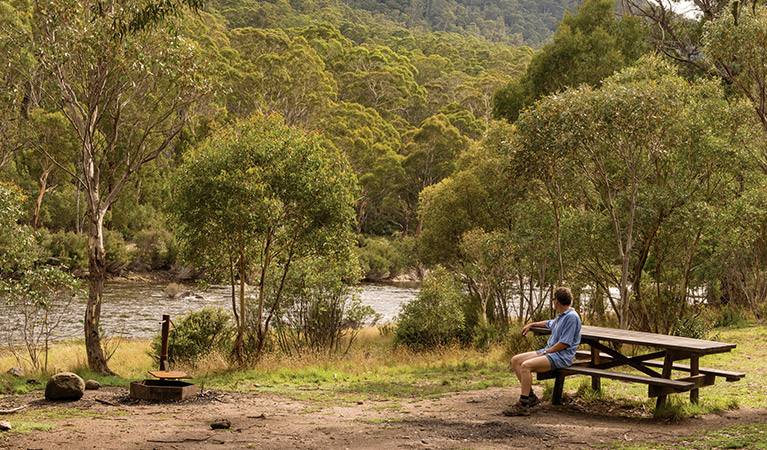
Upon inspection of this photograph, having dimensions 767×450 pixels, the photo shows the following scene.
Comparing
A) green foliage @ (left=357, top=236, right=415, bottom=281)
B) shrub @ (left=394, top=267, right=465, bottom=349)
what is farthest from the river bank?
green foliage @ (left=357, top=236, right=415, bottom=281)

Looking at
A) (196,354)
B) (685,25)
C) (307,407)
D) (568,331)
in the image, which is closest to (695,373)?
(568,331)

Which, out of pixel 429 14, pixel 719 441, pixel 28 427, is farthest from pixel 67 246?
pixel 429 14

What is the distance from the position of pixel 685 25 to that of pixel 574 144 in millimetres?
15820

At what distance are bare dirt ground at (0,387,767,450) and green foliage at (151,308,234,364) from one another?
5.28 m

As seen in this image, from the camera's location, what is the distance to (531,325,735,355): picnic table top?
6531 millimetres

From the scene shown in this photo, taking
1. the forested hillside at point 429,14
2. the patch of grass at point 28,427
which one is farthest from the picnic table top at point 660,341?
the forested hillside at point 429,14

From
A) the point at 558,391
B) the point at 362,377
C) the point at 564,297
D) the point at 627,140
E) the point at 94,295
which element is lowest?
the point at 362,377

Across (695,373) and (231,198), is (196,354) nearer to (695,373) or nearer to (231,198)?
(231,198)

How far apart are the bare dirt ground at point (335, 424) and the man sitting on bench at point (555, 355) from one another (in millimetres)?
196

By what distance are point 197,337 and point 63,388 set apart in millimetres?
6197

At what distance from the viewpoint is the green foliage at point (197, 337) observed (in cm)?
1380

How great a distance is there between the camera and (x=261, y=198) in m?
12.7

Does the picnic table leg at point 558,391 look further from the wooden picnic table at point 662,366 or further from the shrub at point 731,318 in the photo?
the shrub at point 731,318

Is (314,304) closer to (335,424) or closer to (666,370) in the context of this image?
(335,424)
